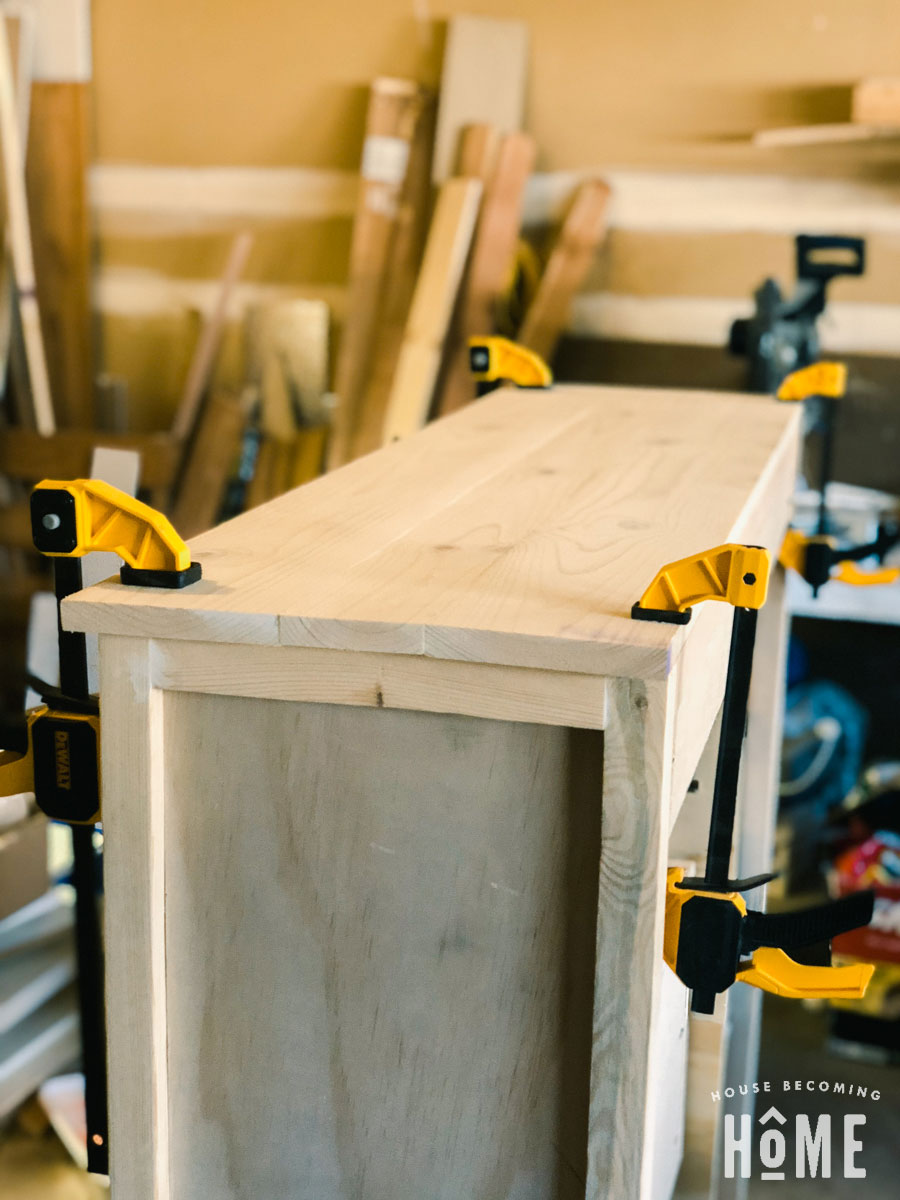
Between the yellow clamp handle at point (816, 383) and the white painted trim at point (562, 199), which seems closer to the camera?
the yellow clamp handle at point (816, 383)

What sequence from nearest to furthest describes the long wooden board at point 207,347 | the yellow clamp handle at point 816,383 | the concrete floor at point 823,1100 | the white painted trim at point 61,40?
the yellow clamp handle at point 816,383 < the concrete floor at point 823,1100 < the long wooden board at point 207,347 < the white painted trim at point 61,40

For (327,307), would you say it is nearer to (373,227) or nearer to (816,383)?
(373,227)

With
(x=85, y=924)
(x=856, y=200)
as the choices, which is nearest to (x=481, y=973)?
(x=85, y=924)

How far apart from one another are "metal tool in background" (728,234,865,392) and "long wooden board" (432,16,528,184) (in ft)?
2.76

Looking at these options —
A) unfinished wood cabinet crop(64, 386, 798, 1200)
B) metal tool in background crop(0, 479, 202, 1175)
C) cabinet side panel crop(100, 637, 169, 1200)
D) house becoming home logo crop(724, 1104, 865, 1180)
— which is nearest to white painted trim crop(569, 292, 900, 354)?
house becoming home logo crop(724, 1104, 865, 1180)

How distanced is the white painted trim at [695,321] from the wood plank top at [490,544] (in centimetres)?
162

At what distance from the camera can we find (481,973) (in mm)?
789

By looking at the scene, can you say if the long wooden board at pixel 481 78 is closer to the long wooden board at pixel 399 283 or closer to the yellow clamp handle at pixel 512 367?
the long wooden board at pixel 399 283

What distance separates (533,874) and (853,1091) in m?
2.03

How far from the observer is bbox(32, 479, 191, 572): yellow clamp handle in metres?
0.78

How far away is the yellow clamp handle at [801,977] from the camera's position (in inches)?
32.5

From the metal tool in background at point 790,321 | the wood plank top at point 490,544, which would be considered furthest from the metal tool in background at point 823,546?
the metal tool in background at point 790,321

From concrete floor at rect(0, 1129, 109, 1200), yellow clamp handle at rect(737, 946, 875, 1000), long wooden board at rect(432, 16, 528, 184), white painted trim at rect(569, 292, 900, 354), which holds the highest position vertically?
long wooden board at rect(432, 16, 528, 184)

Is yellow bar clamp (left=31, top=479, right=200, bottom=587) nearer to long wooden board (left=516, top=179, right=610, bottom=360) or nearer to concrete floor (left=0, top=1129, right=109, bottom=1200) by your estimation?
concrete floor (left=0, top=1129, right=109, bottom=1200)
